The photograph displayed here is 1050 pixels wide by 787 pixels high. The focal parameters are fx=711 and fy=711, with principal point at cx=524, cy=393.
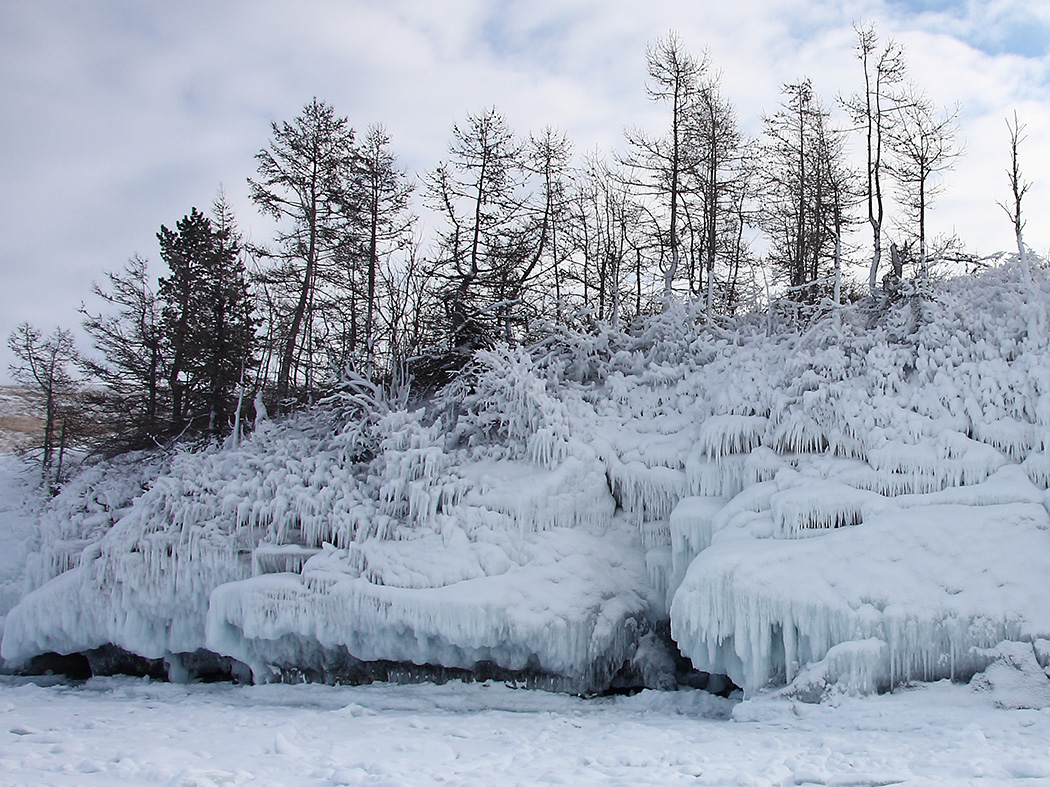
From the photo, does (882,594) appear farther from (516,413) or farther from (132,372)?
(132,372)

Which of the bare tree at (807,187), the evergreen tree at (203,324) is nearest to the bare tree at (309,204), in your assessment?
the evergreen tree at (203,324)

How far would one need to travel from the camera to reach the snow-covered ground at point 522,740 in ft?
16.5

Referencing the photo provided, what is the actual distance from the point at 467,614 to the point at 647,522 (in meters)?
2.80

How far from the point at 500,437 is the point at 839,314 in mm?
5385

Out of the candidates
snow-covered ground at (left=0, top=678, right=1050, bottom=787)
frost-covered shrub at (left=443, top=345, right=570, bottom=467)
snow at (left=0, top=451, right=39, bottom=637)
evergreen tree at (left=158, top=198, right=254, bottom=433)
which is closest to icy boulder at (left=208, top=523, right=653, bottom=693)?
snow-covered ground at (left=0, top=678, right=1050, bottom=787)

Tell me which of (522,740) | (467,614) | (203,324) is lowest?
(522,740)

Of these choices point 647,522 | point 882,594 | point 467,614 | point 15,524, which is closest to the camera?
point 882,594

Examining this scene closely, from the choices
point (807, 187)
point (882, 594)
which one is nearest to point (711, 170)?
point (807, 187)

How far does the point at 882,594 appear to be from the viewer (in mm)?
7301

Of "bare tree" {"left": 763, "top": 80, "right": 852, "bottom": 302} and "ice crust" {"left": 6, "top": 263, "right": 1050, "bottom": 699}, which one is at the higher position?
"bare tree" {"left": 763, "top": 80, "right": 852, "bottom": 302}

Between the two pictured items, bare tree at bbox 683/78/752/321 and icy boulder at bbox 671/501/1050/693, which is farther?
bare tree at bbox 683/78/752/321

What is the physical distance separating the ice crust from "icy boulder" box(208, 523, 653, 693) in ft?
0.10

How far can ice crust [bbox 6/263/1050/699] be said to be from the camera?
7.43m

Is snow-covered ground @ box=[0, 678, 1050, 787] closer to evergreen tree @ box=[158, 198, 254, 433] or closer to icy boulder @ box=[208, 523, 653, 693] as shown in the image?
icy boulder @ box=[208, 523, 653, 693]
